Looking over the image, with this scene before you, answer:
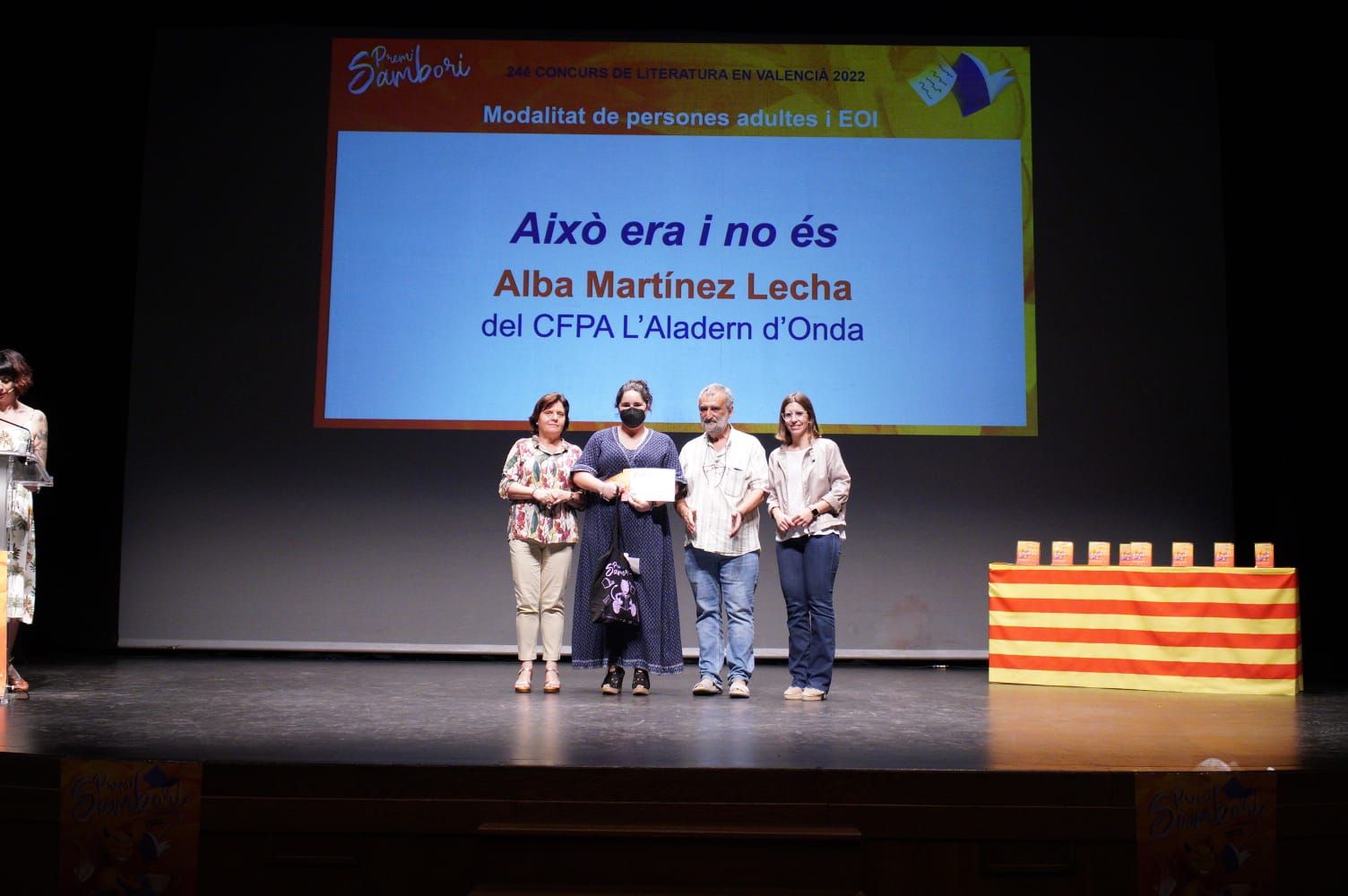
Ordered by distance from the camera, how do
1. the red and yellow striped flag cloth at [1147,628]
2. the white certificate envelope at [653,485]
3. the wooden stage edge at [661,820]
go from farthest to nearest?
1. the red and yellow striped flag cloth at [1147,628]
2. the white certificate envelope at [653,485]
3. the wooden stage edge at [661,820]

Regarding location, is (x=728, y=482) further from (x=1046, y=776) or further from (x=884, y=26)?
(x=884, y=26)

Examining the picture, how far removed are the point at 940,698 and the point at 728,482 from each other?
3.92ft

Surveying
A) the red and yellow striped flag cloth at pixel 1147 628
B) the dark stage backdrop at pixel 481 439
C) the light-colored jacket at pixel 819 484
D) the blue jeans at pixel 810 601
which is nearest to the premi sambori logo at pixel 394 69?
the dark stage backdrop at pixel 481 439

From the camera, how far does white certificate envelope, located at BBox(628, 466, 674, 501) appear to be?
4.12 metres

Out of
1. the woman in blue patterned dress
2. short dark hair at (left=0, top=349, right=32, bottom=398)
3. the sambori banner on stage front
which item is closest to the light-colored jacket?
the woman in blue patterned dress

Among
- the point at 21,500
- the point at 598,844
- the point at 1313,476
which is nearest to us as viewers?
the point at 598,844

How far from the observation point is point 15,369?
4164 millimetres

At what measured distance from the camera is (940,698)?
14.2ft

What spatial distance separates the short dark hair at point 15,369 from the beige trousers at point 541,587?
6.39 ft

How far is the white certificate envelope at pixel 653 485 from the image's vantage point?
412 centimetres

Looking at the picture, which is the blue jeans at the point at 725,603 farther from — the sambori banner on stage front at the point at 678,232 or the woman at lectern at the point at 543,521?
the sambori banner on stage front at the point at 678,232

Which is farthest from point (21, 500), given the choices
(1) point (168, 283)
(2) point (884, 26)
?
(2) point (884, 26)

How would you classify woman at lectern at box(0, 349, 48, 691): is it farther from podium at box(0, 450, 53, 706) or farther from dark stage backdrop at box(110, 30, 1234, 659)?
dark stage backdrop at box(110, 30, 1234, 659)

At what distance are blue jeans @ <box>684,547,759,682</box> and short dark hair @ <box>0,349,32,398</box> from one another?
102 inches
